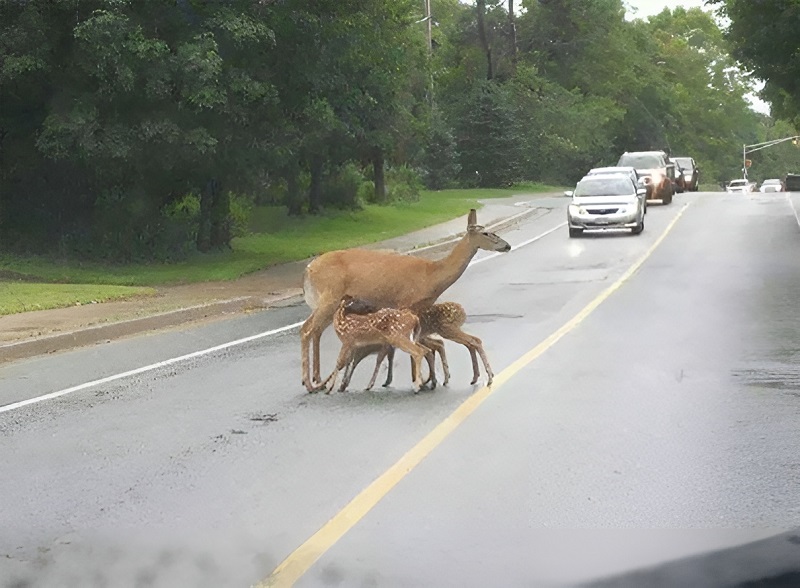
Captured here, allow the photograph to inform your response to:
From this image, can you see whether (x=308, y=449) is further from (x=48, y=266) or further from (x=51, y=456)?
(x=48, y=266)

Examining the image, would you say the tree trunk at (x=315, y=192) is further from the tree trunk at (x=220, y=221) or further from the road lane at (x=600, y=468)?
the road lane at (x=600, y=468)

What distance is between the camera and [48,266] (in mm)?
25031

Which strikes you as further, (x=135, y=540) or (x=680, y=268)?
(x=680, y=268)

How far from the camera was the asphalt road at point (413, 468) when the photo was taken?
6.09 metres

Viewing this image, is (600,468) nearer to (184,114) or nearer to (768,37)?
(184,114)

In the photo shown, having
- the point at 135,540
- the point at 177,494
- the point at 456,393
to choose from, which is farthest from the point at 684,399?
the point at 135,540

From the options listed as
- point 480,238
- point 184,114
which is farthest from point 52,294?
point 480,238

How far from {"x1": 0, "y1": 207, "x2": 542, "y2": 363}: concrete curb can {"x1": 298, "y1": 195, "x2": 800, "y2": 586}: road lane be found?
6279 millimetres

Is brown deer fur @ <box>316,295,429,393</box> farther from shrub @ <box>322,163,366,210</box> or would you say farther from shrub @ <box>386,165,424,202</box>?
shrub @ <box>386,165,424,202</box>

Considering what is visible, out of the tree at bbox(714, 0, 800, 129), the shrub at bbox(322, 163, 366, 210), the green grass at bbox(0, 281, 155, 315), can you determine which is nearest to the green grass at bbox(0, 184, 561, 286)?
the shrub at bbox(322, 163, 366, 210)

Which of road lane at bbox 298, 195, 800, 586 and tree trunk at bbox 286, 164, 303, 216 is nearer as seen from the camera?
road lane at bbox 298, 195, 800, 586

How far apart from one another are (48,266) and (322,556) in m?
20.2

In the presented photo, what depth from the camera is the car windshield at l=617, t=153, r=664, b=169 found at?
4653 centimetres

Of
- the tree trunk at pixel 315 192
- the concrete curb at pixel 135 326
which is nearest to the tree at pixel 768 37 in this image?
the tree trunk at pixel 315 192
